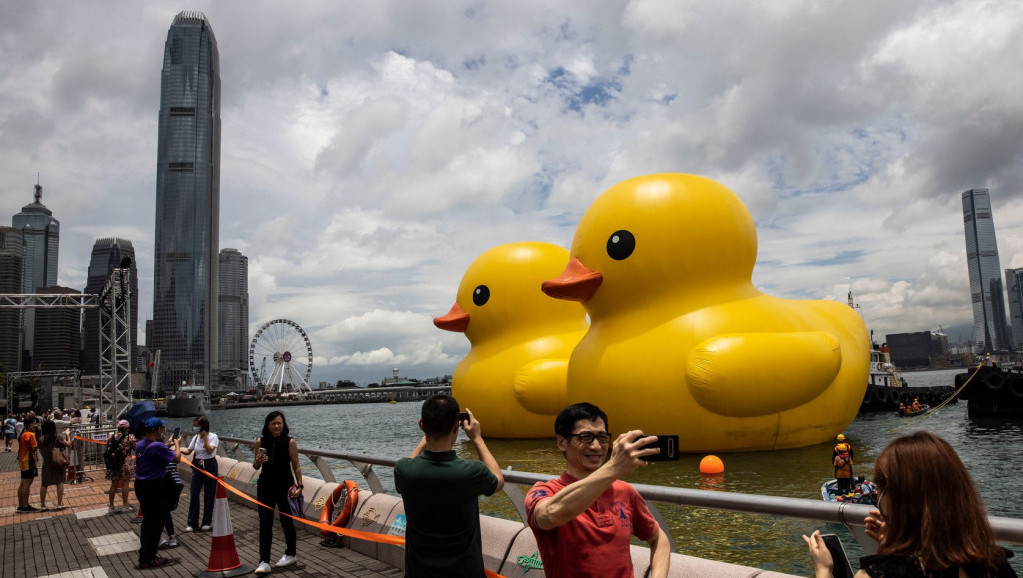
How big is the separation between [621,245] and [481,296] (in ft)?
18.9

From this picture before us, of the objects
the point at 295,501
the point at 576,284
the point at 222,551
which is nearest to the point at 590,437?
the point at 222,551

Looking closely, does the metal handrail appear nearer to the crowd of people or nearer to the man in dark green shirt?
the crowd of people

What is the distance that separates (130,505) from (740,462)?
10894mm

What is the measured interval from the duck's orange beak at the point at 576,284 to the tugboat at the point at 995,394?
79.2 ft

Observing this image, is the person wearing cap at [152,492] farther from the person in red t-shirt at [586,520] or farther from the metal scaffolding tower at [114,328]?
the metal scaffolding tower at [114,328]

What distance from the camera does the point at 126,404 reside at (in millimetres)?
27438

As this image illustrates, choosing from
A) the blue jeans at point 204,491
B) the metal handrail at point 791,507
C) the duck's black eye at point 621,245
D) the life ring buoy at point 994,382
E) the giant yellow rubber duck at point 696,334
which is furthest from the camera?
the life ring buoy at point 994,382

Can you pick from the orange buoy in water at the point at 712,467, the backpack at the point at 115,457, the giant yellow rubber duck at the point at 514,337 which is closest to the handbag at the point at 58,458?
the backpack at the point at 115,457

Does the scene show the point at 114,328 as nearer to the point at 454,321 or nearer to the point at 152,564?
the point at 454,321

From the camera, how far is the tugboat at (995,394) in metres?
28.5

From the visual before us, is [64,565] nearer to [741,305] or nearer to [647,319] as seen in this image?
[647,319]

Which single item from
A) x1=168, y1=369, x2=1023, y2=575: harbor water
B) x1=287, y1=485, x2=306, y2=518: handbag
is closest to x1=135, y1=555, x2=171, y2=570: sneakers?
x1=287, y1=485, x2=306, y2=518: handbag

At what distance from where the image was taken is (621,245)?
14.5 m

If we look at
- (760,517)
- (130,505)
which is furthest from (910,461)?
(130,505)
